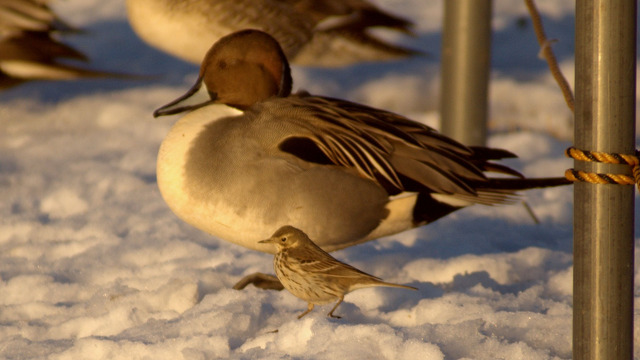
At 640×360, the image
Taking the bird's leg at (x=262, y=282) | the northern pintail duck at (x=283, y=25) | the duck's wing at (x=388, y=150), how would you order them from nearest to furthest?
the duck's wing at (x=388, y=150), the bird's leg at (x=262, y=282), the northern pintail duck at (x=283, y=25)

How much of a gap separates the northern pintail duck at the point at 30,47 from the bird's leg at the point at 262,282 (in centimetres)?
305

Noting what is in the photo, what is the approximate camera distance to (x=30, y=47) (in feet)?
19.1

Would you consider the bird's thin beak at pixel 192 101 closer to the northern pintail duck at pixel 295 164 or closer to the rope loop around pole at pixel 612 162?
the northern pintail duck at pixel 295 164

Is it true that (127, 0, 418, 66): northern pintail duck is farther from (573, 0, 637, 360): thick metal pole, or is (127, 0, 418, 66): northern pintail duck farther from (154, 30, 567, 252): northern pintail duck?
(573, 0, 637, 360): thick metal pole

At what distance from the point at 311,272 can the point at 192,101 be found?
3.23 feet

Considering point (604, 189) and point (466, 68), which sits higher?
point (466, 68)

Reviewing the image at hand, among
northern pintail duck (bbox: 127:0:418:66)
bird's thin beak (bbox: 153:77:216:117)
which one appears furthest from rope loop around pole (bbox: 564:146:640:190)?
northern pintail duck (bbox: 127:0:418:66)

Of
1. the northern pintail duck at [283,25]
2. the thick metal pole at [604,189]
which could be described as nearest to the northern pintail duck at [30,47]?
the northern pintail duck at [283,25]

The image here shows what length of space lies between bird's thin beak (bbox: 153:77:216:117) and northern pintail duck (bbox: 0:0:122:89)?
2669mm

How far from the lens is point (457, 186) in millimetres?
3205

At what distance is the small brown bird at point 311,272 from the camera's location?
2.73 meters

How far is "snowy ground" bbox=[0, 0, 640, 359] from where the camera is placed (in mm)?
2682

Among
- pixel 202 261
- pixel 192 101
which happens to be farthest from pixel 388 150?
pixel 202 261

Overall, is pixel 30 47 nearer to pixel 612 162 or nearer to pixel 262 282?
pixel 262 282
